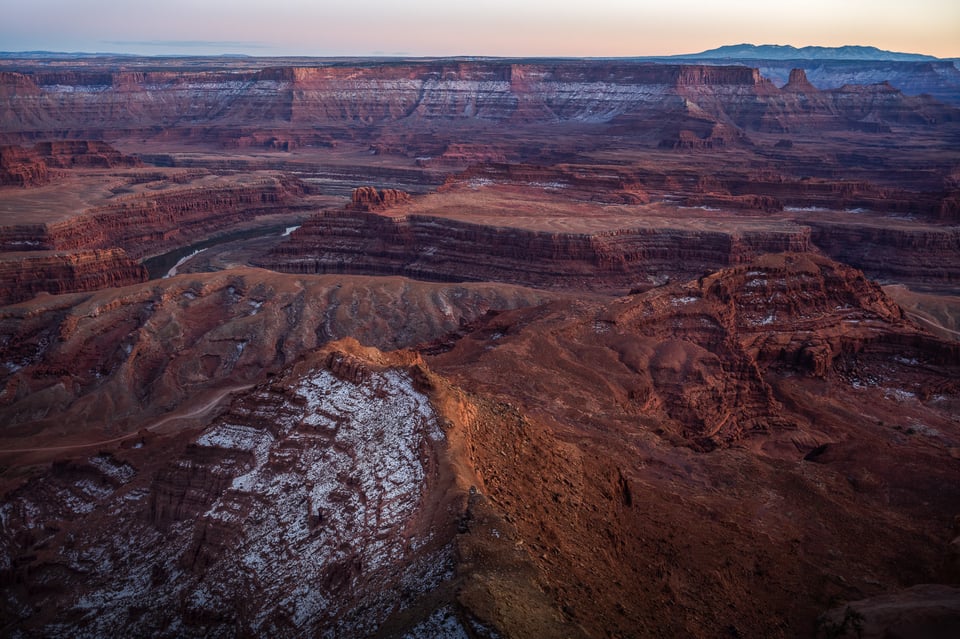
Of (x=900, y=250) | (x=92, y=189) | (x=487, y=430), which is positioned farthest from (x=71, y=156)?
(x=487, y=430)

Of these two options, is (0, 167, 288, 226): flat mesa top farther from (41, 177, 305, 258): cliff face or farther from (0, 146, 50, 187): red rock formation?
(41, 177, 305, 258): cliff face

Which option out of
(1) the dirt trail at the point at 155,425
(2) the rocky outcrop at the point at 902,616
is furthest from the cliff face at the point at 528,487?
(2) the rocky outcrop at the point at 902,616

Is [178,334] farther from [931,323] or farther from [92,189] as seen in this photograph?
[92,189]

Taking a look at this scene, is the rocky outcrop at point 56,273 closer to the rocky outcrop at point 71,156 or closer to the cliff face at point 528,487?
the cliff face at point 528,487

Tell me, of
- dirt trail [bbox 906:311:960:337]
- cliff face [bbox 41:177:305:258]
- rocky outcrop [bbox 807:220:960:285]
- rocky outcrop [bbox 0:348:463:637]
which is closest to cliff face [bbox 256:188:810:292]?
rocky outcrop [bbox 807:220:960:285]

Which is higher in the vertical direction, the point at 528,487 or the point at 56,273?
the point at 528,487
